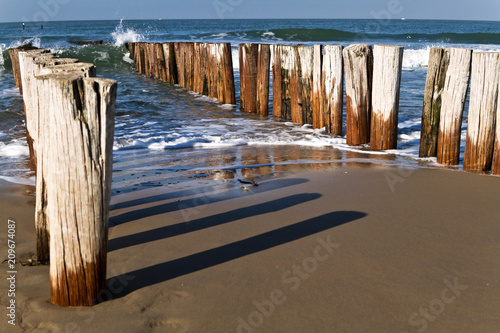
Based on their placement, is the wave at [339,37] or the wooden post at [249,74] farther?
the wave at [339,37]

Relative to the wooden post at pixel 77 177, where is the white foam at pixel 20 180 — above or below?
below

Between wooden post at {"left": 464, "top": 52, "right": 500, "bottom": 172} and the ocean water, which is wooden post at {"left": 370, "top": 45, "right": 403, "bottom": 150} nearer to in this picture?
the ocean water

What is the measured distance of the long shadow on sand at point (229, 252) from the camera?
287 cm

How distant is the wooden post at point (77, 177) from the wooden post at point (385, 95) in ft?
14.2

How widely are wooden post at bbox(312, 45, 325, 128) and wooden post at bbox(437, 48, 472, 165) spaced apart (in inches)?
85.0

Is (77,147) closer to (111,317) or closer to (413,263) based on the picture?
(111,317)

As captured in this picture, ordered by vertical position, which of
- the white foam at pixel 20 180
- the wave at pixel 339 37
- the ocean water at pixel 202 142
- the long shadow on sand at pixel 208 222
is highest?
the wave at pixel 339 37

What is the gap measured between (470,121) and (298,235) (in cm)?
275

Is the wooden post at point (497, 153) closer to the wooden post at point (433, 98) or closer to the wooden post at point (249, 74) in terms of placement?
the wooden post at point (433, 98)

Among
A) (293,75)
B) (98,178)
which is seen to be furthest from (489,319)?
(293,75)

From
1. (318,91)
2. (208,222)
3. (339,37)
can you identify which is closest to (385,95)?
(318,91)

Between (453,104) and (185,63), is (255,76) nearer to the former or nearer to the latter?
(185,63)

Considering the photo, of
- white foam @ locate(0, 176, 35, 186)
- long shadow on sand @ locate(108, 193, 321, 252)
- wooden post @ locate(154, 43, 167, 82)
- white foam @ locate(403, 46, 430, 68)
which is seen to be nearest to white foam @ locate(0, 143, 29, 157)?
white foam @ locate(0, 176, 35, 186)

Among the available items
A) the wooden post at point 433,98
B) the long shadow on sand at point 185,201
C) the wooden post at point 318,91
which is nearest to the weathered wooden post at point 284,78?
the wooden post at point 318,91
